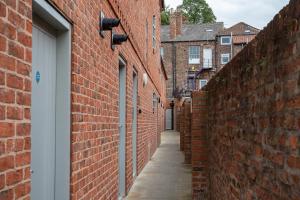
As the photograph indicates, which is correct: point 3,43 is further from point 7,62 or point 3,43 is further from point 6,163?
point 6,163

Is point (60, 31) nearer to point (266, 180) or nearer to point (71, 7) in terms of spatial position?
point (71, 7)

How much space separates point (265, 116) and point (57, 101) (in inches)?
70.9

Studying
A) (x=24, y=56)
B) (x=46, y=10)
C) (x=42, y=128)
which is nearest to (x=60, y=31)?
(x=46, y=10)

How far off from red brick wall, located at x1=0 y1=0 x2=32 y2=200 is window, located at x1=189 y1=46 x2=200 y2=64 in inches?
1764

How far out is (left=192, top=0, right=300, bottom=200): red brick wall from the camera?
8.59 ft

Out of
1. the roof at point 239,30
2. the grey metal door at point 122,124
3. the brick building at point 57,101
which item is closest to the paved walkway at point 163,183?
the grey metal door at point 122,124

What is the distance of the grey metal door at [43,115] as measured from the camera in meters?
3.48

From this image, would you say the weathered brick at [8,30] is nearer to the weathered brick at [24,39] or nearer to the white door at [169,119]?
the weathered brick at [24,39]

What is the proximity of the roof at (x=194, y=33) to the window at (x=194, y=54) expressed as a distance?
999mm

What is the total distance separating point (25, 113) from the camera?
274 centimetres

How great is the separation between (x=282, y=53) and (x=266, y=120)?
22.5 inches

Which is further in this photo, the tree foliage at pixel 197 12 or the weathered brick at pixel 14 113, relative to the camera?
the tree foliage at pixel 197 12

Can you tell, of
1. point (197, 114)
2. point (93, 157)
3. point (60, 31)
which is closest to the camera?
point (60, 31)

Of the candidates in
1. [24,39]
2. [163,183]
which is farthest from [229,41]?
[24,39]
